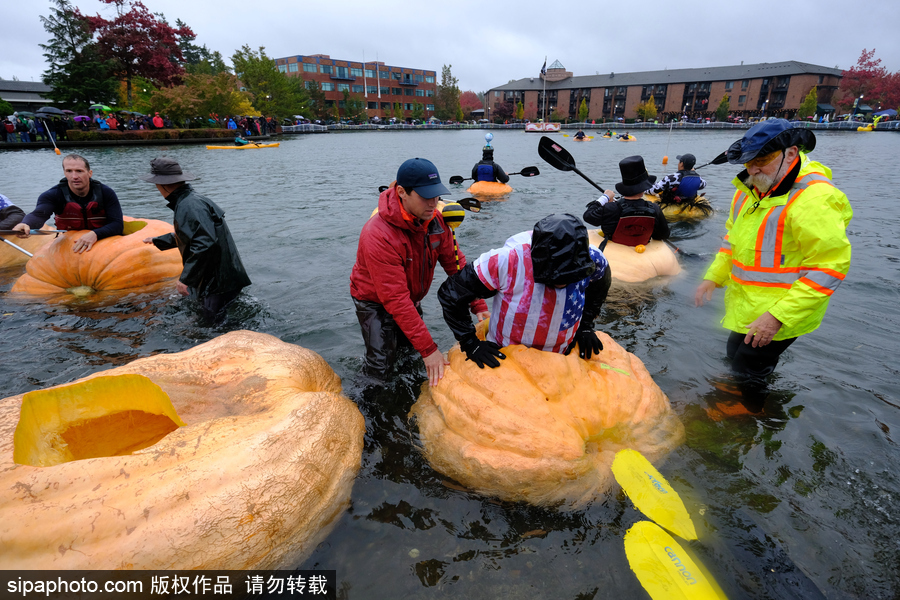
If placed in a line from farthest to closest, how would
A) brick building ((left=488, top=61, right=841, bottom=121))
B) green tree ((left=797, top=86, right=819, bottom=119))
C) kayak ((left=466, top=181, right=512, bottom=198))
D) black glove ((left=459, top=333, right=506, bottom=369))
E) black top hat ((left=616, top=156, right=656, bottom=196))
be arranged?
1. brick building ((left=488, top=61, right=841, bottom=121))
2. green tree ((left=797, top=86, right=819, bottom=119))
3. kayak ((left=466, top=181, right=512, bottom=198))
4. black top hat ((left=616, top=156, right=656, bottom=196))
5. black glove ((left=459, top=333, right=506, bottom=369))

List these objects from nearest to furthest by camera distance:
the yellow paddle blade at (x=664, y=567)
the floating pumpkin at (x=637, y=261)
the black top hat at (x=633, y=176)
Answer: the yellow paddle blade at (x=664, y=567)
the black top hat at (x=633, y=176)
the floating pumpkin at (x=637, y=261)

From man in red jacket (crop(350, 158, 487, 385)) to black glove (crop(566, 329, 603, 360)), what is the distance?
2.99 feet

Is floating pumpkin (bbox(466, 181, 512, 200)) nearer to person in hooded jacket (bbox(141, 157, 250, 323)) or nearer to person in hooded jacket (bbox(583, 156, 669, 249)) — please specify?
person in hooded jacket (bbox(583, 156, 669, 249))

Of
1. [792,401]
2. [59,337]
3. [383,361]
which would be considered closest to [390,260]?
[383,361]

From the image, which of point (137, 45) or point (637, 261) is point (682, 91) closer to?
point (137, 45)

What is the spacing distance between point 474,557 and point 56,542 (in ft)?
7.14

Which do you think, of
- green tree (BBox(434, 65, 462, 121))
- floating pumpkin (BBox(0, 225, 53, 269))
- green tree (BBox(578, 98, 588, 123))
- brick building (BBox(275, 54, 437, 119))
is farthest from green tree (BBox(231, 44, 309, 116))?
floating pumpkin (BBox(0, 225, 53, 269))

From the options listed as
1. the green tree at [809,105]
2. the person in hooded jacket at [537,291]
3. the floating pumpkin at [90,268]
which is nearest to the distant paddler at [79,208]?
the floating pumpkin at [90,268]

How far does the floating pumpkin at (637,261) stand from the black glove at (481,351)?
421 centimetres

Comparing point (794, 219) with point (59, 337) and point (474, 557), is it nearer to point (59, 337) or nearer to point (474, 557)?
point (474, 557)

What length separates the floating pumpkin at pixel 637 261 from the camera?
685 centimetres

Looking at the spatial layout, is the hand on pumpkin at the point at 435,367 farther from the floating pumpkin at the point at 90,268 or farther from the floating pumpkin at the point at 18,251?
the floating pumpkin at the point at 18,251

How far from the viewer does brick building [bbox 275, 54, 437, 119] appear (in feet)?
272

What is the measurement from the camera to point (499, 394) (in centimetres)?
306
